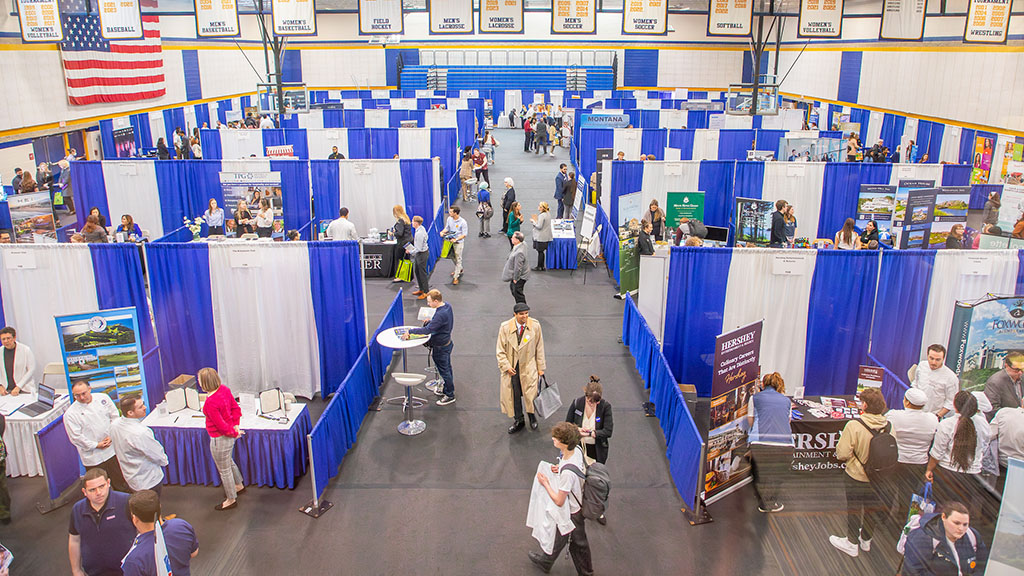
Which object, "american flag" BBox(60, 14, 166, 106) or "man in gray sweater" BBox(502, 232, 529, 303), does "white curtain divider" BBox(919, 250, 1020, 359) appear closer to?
"man in gray sweater" BBox(502, 232, 529, 303)

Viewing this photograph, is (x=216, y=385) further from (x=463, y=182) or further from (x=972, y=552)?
(x=463, y=182)

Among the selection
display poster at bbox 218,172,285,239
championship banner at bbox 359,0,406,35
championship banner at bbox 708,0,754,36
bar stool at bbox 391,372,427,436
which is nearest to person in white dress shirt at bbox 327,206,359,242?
display poster at bbox 218,172,285,239

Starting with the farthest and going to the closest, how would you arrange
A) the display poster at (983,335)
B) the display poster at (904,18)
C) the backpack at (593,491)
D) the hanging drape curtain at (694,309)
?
the display poster at (904,18) → the hanging drape curtain at (694,309) → the display poster at (983,335) → the backpack at (593,491)

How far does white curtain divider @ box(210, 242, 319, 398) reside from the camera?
8211 millimetres

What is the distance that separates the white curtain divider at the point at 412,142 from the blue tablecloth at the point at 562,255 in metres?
6.43

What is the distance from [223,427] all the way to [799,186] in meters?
12.4

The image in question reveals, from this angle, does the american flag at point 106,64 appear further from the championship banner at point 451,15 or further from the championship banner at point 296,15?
the championship banner at point 451,15

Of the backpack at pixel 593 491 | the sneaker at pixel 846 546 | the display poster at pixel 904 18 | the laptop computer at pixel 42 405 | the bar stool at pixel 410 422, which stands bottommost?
the sneaker at pixel 846 546

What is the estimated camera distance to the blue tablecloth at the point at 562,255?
1391 cm

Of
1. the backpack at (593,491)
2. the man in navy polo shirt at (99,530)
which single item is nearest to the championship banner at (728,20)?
the backpack at (593,491)

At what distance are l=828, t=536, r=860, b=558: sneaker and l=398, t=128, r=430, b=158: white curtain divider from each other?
14876 mm

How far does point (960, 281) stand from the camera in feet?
26.1

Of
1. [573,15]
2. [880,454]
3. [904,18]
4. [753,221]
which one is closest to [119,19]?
[573,15]

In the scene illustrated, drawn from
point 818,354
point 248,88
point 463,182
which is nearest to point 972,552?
point 818,354
